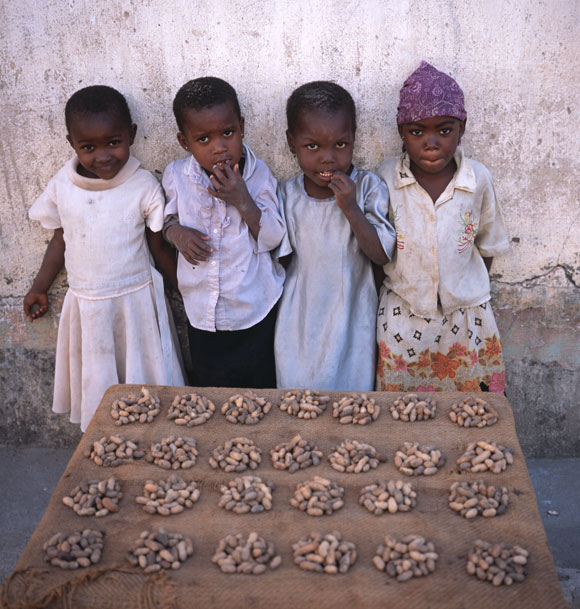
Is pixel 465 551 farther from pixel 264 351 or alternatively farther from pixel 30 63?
pixel 30 63

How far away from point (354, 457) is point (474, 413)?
18.2 inches

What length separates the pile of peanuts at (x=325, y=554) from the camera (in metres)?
1.54

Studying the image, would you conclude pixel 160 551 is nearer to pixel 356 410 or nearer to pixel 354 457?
pixel 354 457

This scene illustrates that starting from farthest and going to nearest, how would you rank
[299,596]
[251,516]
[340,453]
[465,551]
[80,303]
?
[80,303]
[340,453]
[251,516]
[465,551]
[299,596]

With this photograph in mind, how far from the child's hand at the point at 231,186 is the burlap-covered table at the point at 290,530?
34.2 inches

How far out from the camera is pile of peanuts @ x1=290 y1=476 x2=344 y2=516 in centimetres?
174

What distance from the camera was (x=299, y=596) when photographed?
1481 millimetres

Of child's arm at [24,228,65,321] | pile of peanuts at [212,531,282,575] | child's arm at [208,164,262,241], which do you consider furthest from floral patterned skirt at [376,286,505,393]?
child's arm at [24,228,65,321]

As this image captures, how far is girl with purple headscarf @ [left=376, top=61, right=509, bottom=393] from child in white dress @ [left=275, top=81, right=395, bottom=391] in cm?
9

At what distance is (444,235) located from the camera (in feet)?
8.66

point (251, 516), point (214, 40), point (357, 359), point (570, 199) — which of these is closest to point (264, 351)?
point (357, 359)

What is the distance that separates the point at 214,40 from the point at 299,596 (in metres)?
2.25

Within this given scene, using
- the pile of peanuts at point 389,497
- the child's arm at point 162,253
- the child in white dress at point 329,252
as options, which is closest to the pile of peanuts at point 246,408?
the pile of peanuts at point 389,497

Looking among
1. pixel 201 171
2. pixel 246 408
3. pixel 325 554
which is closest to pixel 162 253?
pixel 201 171
